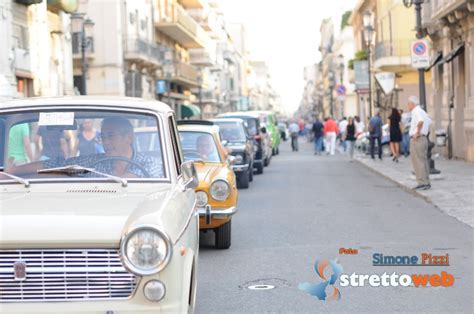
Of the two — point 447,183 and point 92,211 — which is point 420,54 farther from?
point 92,211

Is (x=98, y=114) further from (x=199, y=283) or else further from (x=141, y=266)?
(x=199, y=283)

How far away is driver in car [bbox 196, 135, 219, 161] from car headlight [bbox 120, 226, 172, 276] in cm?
727

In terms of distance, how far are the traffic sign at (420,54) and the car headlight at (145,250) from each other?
52.4 ft

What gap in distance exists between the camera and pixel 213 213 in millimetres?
9531

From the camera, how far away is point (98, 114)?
6.04 metres

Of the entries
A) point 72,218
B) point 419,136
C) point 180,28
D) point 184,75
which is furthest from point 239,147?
point 184,75

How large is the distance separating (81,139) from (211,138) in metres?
6.12

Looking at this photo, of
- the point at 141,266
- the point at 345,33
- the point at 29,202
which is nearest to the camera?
the point at 141,266

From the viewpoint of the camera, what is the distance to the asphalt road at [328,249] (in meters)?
6.98

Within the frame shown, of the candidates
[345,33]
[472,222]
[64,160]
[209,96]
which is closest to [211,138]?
[472,222]

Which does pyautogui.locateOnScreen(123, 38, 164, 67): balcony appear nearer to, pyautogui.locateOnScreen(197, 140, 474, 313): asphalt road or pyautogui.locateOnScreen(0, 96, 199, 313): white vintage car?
pyautogui.locateOnScreen(197, 140, 474, 313): asphalt road

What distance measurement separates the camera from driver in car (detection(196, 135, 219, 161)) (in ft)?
38.4

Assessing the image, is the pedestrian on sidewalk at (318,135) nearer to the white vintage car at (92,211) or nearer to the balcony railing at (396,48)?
the balcony railing at (396,48)

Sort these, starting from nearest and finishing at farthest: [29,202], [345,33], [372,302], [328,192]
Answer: [29,202] → [372,302] → [328,192] → [345,33]
